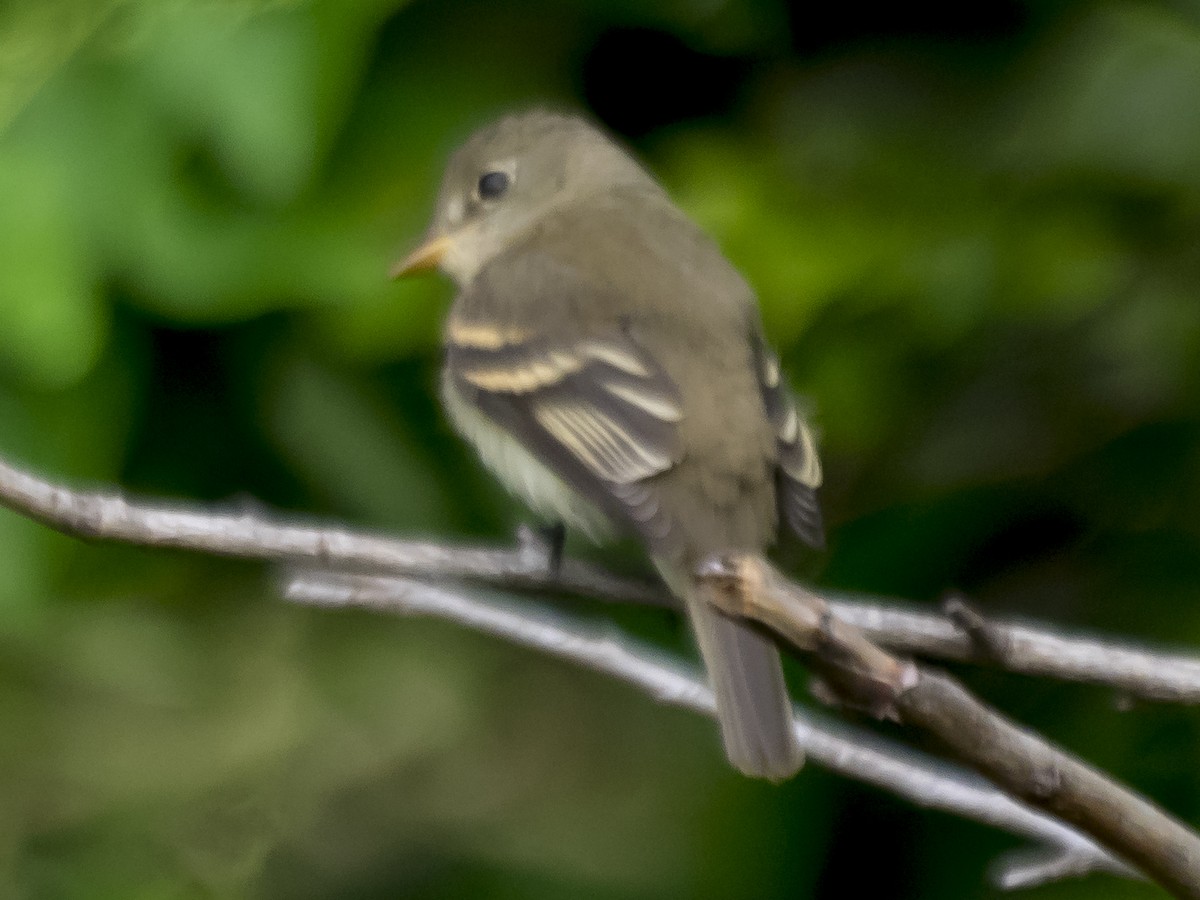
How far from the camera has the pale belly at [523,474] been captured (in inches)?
104

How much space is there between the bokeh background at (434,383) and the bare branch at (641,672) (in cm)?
75

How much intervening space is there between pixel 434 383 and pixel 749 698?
118 cm

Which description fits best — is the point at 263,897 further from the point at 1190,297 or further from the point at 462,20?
the point at 1190,297

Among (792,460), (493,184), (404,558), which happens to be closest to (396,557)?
(404,558)

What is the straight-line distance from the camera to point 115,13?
278 centimetres

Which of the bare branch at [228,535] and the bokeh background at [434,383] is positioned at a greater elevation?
the bare branch at [228,535]

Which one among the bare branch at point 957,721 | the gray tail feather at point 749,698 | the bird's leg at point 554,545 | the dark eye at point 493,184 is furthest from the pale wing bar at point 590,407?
the bare branch at point 957,721

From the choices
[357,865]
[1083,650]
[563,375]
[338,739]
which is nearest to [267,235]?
[563,375]

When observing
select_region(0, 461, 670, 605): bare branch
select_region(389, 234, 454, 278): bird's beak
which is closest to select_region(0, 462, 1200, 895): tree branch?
select_region(0, 461, 670, 605): bare branch

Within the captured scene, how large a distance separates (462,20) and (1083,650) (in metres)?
1.64

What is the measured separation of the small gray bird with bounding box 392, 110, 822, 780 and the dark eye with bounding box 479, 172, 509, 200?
108mm

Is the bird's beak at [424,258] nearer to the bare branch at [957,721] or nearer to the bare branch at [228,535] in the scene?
the bare branch at [228,535]

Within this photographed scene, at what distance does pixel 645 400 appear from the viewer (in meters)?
2.53

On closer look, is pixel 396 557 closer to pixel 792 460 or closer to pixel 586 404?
pixel 586 404
